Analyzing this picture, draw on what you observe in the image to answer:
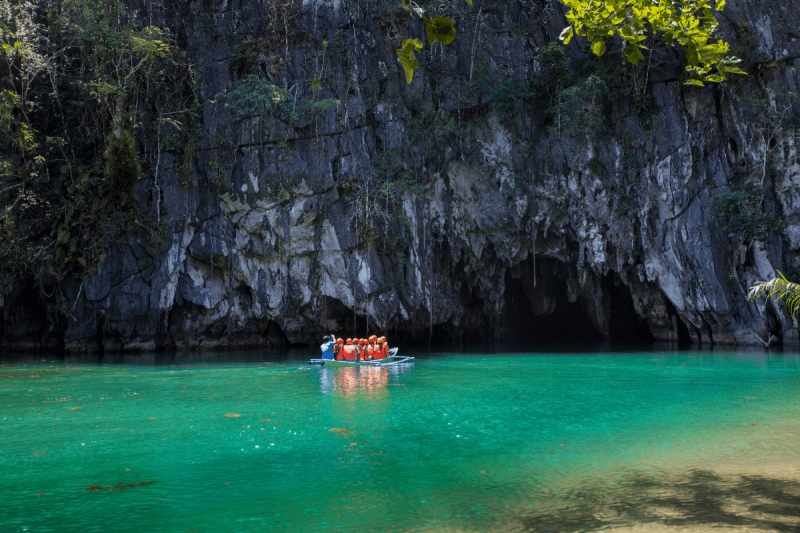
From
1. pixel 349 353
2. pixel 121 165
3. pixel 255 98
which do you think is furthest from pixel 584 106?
pixel 121 165

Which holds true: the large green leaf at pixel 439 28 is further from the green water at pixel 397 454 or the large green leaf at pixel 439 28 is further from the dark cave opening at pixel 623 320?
the dark cave opening at pixel 623 320

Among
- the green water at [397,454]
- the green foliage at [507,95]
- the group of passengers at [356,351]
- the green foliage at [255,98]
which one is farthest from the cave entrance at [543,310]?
the green water at [397,454]

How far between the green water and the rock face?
936 centimetres

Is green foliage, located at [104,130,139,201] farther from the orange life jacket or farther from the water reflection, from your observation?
the water reflection

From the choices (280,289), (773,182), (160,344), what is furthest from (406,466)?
(773,182)

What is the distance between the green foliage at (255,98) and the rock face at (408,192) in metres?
0.33

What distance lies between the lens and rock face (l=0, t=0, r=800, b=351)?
22250 millimetres

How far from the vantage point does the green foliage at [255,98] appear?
882 inches

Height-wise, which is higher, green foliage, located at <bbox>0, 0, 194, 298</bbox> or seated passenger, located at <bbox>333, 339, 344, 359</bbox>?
green foliage, located at <bbox>0, 0, 194, 298</bbox>

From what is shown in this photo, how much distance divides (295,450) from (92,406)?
491 centimetres

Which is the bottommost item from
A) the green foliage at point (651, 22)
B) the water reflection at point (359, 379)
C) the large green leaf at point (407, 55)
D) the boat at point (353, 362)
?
the water reflection at point (359, 379)

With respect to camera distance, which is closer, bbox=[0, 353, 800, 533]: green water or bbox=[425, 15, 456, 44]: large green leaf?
bbox=[425, 15, 456, 44]: large green leaf

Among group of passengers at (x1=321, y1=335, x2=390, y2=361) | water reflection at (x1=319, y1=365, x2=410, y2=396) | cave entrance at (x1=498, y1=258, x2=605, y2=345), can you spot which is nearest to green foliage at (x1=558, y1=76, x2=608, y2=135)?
cave entrance at (x1=498, y1=258, x2=605, y2=345)

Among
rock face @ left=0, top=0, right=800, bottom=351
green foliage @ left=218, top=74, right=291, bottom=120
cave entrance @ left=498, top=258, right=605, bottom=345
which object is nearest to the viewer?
rock face @ left=0, top=0, right=800, bottom=351
